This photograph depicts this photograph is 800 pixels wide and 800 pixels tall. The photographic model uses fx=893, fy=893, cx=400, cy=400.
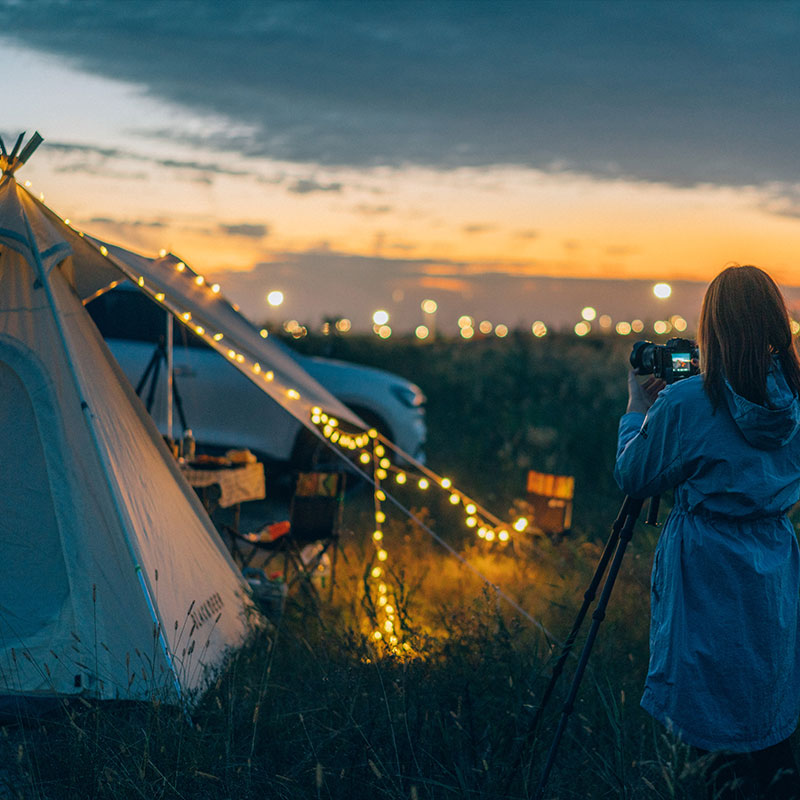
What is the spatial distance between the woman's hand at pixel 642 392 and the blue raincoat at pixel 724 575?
234 mm

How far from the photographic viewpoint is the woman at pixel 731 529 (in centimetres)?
262

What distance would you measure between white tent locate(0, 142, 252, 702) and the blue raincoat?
2.07 metres

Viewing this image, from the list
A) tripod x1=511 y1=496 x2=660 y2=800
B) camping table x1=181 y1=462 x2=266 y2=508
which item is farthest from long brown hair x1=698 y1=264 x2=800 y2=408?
camping table x1=181 y1=462 x2=266 y2=508

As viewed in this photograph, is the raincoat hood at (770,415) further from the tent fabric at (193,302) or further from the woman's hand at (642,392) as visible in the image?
the tent fabric at (193,302)

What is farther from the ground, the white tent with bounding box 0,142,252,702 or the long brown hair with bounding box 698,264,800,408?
the long brown hair with bounding box 698,264,800,408

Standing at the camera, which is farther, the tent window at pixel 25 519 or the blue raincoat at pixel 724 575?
the tent window at pixel 25 519

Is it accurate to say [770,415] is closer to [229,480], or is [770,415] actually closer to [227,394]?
[229,480]

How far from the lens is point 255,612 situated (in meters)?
4.76

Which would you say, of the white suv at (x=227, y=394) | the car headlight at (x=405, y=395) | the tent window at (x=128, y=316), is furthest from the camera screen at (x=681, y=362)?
the car headlight at (x=405, y=395)

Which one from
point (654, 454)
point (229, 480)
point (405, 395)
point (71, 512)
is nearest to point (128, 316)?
point (405, 395)

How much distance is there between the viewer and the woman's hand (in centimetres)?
295

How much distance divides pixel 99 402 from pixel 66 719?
141cm

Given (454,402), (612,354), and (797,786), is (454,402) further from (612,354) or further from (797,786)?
(797,786)

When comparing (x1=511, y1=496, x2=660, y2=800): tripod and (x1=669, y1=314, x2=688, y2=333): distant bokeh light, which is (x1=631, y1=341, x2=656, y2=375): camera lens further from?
(x1=669, y1=314, x2=688, y2=333): distant bokeh light
